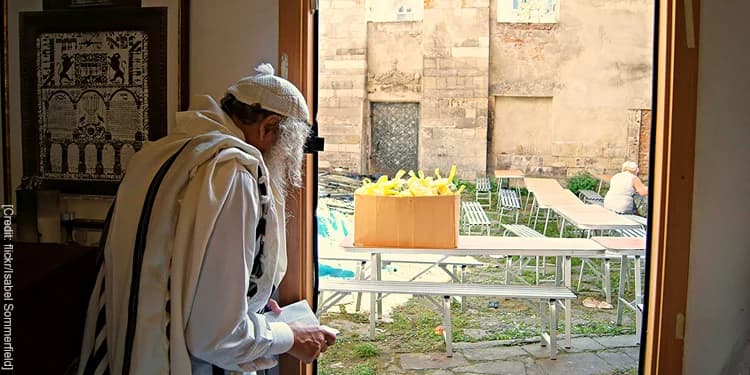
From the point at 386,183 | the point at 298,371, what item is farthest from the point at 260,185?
the point at 386,183

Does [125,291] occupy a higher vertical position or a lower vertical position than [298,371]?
higher

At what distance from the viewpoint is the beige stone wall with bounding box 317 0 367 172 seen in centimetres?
944

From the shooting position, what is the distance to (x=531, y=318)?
4180mm

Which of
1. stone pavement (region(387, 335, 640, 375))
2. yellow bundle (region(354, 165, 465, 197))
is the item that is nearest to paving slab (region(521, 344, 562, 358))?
stone pavement (region(387, 335, 640, 375))

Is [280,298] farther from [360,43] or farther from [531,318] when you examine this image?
[360,43]

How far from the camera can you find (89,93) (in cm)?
176

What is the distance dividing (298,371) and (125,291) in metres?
0.76

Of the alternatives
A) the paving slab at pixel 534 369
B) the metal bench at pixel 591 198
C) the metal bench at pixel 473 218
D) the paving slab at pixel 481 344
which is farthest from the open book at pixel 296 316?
the metal bench at pixel 591 198

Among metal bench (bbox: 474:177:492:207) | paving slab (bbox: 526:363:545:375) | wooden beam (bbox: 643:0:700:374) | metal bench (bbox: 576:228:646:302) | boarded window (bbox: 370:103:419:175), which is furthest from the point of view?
boarded window (bbox: 370:103:419:175)

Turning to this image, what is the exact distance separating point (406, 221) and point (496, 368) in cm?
94

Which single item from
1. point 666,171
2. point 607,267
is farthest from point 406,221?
point 666,171

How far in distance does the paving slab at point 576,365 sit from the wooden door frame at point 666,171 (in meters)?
1.61

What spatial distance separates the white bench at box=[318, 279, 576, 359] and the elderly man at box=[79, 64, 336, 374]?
7.16 feet

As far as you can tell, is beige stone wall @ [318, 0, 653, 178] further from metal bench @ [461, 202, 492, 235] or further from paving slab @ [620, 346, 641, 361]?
paving slab @ [620, 346, 641, 361]
